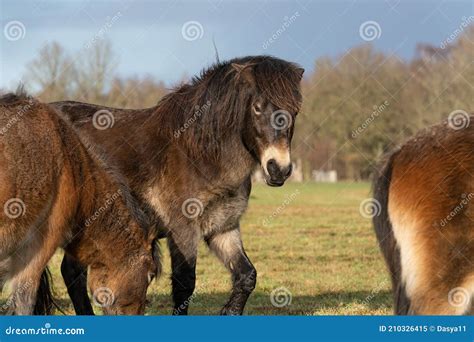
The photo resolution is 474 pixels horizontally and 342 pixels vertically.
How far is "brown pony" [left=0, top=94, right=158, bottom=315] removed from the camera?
5750 mm

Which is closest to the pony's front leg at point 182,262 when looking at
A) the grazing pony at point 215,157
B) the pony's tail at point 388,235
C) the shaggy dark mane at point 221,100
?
the grazing pony at point 215,157

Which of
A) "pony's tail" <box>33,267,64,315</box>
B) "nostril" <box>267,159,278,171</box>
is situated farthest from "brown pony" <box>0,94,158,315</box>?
"nostril" <box>267,159,278,171</box>

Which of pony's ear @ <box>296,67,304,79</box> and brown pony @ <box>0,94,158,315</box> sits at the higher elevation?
pony's ear @ <box>296,67,304,79</box>

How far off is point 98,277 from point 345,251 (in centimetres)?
893

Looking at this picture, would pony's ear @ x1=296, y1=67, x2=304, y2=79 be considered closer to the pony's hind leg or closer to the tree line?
the pony's hind leg

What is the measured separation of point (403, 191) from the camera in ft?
15.9

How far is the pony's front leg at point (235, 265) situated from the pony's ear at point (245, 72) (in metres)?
1.61

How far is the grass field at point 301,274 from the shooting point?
8515 millimetres

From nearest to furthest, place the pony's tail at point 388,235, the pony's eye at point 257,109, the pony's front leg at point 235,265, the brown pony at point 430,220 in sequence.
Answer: the brown pony at point 430,220, the pony's tail at point 388,235, the pony's eye at point 257,109, the pony's front leg at point 235,265

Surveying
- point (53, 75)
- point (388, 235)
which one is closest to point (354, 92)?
point (53, 75)

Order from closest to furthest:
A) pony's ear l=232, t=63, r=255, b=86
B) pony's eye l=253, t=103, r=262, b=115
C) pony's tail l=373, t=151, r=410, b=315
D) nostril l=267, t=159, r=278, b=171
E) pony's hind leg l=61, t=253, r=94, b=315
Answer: pony's tail l=373, t=151, r=410, b=315 → nostril l=267, t=159, r=278, b=171 → pony's eye l=253, t=103, r=262, b=115 → pony's ear l=232, t=63, r=255, b=86 → pony's hind leg l=61, t=253, r=94, b=315

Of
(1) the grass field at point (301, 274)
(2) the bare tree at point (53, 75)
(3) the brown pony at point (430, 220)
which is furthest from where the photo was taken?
(2) the bare tree at point (53, 75)

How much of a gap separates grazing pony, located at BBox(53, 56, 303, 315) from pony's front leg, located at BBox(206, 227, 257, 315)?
0.01 metres

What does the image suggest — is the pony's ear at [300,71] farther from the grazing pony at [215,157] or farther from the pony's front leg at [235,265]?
the pony's front leg at [235,265]
